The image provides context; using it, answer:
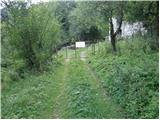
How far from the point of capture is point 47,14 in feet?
56.7

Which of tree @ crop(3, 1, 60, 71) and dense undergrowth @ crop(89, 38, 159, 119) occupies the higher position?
tree @ crop(3, 1, 60, 71)

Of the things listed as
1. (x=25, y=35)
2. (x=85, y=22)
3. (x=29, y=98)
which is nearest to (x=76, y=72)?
(x=25, y=35)

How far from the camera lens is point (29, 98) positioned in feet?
32.8

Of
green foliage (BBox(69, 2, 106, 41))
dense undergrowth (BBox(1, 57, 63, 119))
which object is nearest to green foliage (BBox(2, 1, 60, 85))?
dense undergrowth (BBox(1, 57, 63, 119))

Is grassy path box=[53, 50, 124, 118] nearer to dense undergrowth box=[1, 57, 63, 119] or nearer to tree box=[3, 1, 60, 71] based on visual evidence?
dense undergrowth box=[1, 57, 63, 119]

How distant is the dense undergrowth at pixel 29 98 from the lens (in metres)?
8.98

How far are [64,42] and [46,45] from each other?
33.7ft

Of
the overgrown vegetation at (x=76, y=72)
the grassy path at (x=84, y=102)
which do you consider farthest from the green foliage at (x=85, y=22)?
the grassy path at (x=84, y=102)

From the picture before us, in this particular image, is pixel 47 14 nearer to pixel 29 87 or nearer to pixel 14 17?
pixel 14 17

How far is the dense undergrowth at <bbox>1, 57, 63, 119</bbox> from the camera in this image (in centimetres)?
898

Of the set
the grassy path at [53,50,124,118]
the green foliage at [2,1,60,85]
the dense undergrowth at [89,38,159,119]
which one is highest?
the green foliage at [2,1,60,85]

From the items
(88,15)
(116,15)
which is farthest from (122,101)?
(88,15)

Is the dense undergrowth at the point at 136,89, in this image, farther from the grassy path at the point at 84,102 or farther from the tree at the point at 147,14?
the tree at the point at 147,14

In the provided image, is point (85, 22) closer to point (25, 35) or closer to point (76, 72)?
point (76, 72)
